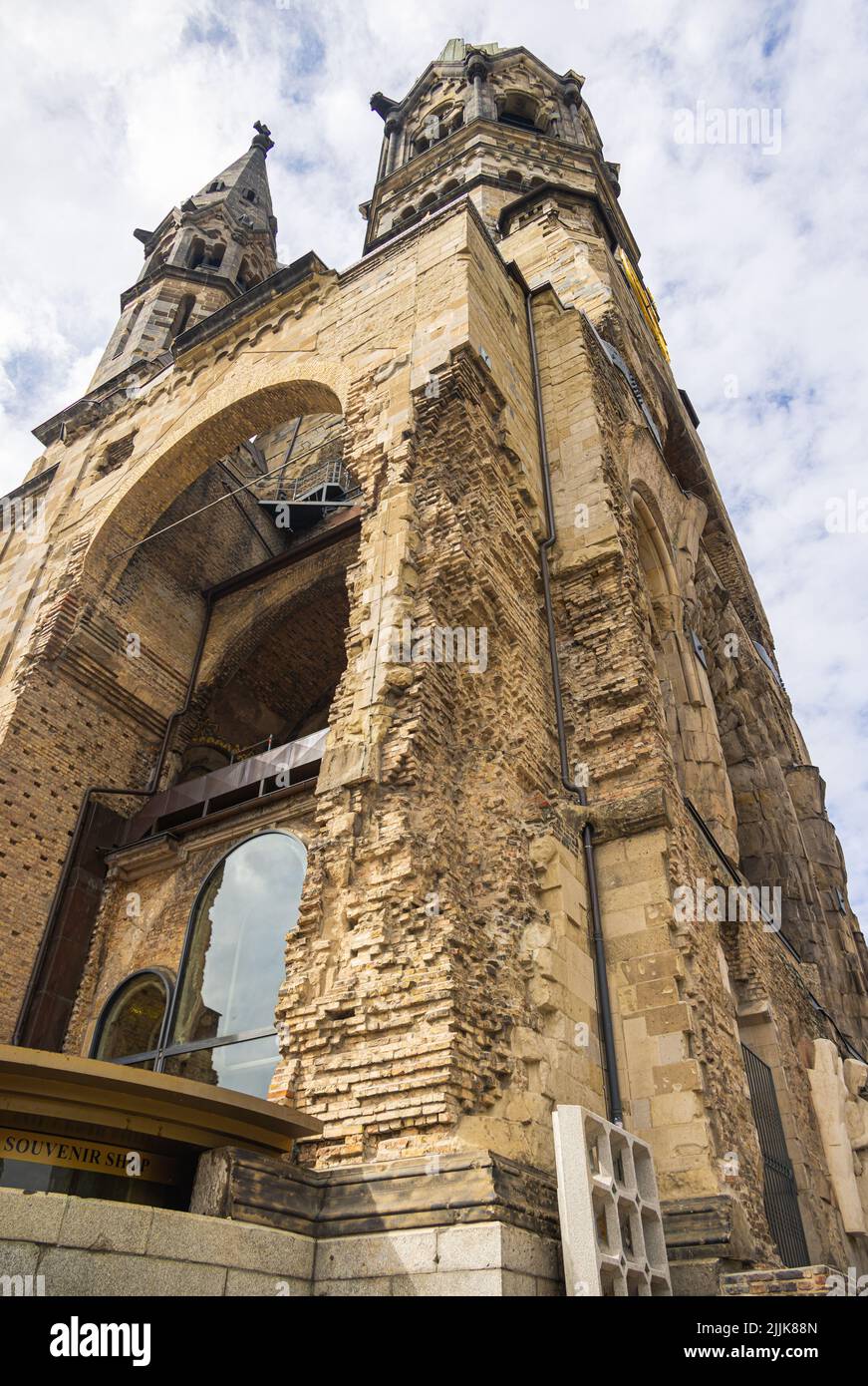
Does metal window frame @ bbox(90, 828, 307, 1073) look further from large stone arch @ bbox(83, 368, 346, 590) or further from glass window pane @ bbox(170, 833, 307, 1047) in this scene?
large stone arch @ bbox(83, 368, 346, 590)

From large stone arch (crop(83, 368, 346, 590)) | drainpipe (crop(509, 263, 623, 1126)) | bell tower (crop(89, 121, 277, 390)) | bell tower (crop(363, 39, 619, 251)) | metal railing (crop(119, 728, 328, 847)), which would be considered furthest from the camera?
bell tower (crop(363, 39, 619, 251))

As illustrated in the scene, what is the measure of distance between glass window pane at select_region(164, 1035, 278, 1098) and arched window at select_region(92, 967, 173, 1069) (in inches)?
32.2

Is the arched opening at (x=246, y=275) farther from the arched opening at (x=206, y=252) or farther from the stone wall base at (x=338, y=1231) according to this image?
the stone wall base at (x=338, y=1231)

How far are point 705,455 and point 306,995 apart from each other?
1912 cm

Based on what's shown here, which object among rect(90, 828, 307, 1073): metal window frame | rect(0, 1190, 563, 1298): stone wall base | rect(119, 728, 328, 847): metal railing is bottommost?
rect(0, 1190, 563, 1298): stone wall base

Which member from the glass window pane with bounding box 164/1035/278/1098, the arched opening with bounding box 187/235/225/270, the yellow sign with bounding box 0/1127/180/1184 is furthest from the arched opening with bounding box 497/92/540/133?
the yellow sign with bounding box 0/1127/180/1184

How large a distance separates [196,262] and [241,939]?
71.9 ft

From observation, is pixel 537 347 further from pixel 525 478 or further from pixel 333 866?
pixel 333 866

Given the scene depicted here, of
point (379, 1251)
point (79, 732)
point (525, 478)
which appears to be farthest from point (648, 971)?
point (79, 732)

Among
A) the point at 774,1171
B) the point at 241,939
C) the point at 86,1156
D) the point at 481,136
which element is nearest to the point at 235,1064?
the point at 241,939

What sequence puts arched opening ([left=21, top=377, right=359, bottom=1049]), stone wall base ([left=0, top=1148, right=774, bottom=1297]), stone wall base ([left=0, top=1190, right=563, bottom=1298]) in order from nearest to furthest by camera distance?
1. stone wall base ([left=0, top=1190, right=563, bottom=1298])
2. stone wall base ([left=0, top=1148, right=774, bottom=1297])
3. arched opening ([left=21, top=377, right=359, bottom=1049])

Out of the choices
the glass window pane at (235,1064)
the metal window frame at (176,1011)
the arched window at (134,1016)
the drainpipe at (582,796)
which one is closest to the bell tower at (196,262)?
the drainpipe at (582,796)

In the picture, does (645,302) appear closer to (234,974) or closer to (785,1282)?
(234,974)

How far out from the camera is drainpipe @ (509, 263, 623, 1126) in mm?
7348
